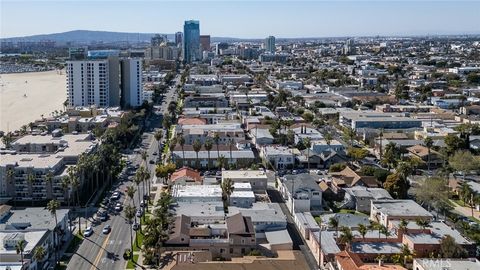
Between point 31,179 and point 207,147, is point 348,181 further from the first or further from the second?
point 31,179

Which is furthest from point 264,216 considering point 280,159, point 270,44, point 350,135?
point 270,44

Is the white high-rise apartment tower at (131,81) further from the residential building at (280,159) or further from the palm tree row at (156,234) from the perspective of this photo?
the palm tree row at (156,234)

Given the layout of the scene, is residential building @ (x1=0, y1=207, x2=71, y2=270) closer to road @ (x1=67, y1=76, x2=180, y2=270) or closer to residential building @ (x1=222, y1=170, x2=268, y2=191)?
road @ (x1=67, y1=76, x2=180, y2=270)

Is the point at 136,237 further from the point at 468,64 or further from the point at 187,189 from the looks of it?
the point at 468,64

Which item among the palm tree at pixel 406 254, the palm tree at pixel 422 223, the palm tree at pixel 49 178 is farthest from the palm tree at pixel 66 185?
the palm tree at pixel 422 223

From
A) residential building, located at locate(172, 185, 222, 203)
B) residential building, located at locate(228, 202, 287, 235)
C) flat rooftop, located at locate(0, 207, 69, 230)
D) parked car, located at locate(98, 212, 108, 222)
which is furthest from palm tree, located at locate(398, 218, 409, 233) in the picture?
flat rooftop, located at locate(0, 207, 69, 230)

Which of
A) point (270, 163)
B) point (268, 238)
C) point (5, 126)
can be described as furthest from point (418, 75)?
point (268, 238)
